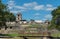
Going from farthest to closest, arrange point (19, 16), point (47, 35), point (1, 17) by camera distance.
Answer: point (19, 16)
point (1, 17)
point (47, 35)

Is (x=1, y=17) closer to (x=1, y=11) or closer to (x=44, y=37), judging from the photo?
(x=1, y=11)

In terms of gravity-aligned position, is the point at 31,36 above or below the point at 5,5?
below

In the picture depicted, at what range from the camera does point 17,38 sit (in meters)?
21.2

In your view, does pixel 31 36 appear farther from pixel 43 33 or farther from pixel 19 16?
pixel 19 16

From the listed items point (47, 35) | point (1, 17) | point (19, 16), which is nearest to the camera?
point (47, 35)

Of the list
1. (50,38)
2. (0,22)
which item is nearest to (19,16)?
(0,22)

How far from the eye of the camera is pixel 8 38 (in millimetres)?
21500

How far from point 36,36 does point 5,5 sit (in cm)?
4685

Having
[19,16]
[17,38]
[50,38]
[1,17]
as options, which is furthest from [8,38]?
[19,16]

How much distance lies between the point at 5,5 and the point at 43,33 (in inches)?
1837

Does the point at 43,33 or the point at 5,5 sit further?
the point at 5,5

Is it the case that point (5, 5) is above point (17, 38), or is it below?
above

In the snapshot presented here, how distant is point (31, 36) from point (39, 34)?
0.88 meters

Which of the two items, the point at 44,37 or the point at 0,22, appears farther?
the point at 0,22
